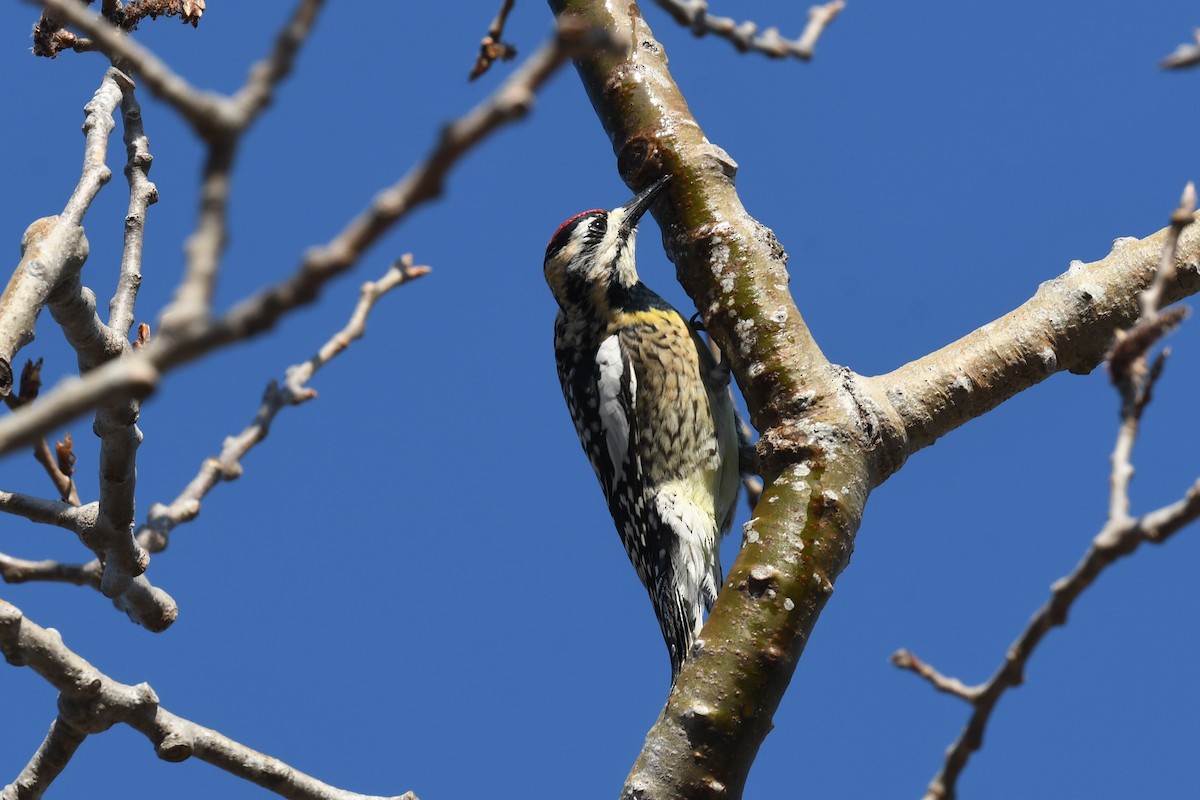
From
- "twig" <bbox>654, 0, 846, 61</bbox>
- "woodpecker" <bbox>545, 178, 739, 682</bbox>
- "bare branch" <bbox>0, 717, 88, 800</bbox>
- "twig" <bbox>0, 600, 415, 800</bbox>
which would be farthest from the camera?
"woodpecker" <bbox>545, 178, 739, 682</bbox>

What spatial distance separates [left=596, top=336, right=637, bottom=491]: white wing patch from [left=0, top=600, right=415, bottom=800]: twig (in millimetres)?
2444

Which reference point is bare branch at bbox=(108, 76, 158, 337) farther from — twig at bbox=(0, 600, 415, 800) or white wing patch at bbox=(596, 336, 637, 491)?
white wing patch at bbox=(596, 336, 637, 491)

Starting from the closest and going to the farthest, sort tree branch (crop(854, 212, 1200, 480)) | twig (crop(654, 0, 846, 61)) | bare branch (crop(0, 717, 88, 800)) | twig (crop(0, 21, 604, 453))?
twig (crop(0, 21, 604, 453)) → twig (crop(654, 0, 846, 61)) → bare branch (crop(0, 717, 88, 800)) → tree branch (crop(854, 212, 1200, 480))

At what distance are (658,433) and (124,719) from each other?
2694mm

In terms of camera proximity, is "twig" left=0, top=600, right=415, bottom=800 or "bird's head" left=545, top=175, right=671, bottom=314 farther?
"bird's head" left=545, top=175, right=671, bottom=314

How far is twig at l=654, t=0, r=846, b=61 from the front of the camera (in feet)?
6.27

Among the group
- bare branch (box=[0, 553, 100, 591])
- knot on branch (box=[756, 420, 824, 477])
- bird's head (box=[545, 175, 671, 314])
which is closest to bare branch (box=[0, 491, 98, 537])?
bare branch (box=[0, 553, 100, 591])

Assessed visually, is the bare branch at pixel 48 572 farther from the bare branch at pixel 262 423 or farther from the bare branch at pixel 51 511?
the bare branch at pixel 262 423

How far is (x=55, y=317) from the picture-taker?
2812mm

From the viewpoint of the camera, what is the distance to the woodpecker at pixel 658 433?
4801 millimetres

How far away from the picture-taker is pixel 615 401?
16.3 feet

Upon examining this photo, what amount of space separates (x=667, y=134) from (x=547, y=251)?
203cm

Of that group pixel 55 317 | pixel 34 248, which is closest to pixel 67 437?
pixel 55 317

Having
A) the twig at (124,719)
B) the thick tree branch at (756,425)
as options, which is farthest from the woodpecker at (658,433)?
the twig at (124,719)
